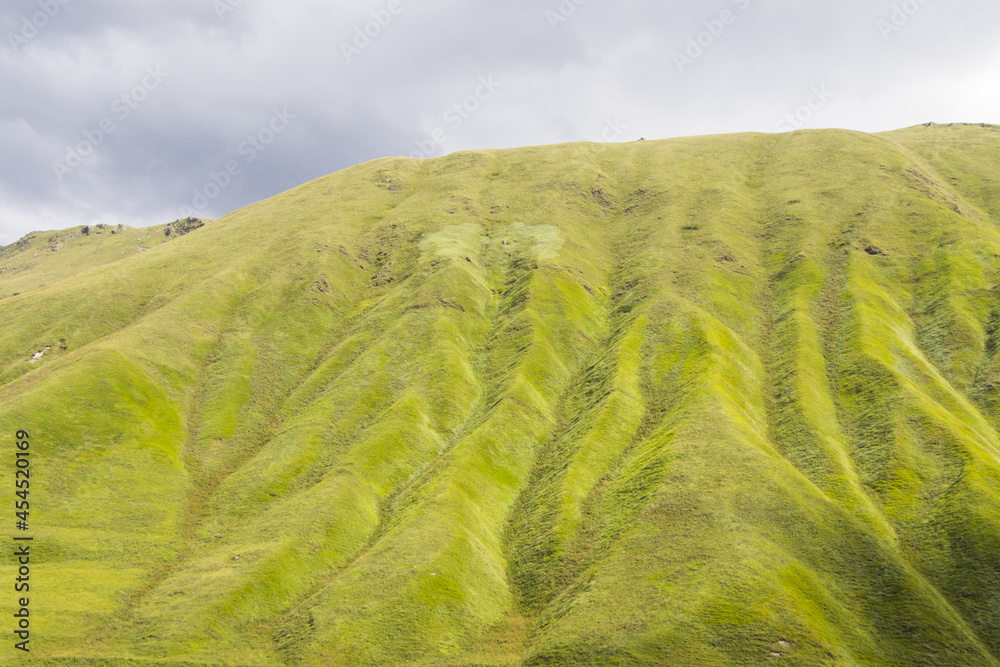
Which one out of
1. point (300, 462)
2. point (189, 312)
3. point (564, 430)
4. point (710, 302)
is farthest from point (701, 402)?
point (189, 312)

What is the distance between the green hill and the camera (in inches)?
2635

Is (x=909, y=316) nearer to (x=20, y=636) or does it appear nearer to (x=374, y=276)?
(x=374, y=276)

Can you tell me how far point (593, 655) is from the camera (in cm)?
6262

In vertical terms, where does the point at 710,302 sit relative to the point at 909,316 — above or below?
above

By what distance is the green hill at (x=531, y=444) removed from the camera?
Answer: 6694 centimetres

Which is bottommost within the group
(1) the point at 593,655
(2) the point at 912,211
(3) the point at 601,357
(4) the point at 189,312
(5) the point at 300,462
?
(1) the point at 593,655

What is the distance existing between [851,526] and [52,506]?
116181 mm

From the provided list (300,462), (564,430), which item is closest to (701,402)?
(564,430)

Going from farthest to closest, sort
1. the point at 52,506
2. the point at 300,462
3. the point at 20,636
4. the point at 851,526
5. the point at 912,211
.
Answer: the point at 912,211 < the point at 300,462 < the point at 52,506 < the point at 851,526 < the point at 20,636

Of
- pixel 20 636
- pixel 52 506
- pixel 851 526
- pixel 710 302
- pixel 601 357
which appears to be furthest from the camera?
pixel 710 302

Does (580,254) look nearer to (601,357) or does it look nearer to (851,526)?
(601,357)

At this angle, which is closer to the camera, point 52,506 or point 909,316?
point 52,506

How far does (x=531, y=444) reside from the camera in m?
104

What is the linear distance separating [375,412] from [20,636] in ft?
198
